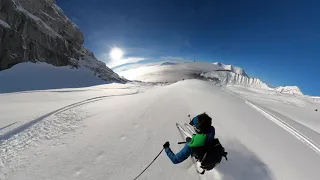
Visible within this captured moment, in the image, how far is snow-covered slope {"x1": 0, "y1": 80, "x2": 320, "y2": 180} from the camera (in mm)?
6066

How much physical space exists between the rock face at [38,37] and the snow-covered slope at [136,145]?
5297 cm

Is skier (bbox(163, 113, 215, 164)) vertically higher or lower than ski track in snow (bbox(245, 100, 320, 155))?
higher

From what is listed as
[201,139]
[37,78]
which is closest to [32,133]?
[201,139]

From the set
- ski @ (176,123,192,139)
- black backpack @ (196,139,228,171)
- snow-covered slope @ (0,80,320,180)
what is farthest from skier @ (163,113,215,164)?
ski @ (176,123,192,139)

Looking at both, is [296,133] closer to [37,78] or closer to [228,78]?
[37,78]

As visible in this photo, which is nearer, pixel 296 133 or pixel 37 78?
pixel 296 133

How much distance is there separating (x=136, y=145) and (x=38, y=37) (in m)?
71.0

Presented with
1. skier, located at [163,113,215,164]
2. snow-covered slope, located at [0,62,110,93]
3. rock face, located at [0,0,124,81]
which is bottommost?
snow-covered slope, located at [0,62,110,93]

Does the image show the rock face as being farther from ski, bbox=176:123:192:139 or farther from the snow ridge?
the snow ridge

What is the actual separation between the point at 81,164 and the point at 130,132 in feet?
9.38

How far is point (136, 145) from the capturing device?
25.3ft

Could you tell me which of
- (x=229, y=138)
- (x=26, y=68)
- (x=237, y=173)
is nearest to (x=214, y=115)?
(x=229, y=138)

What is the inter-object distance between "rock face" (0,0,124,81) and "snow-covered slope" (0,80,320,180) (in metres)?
53.0

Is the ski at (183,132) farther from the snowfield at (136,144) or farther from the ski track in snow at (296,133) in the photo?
the ski track in snow at (296,133)
